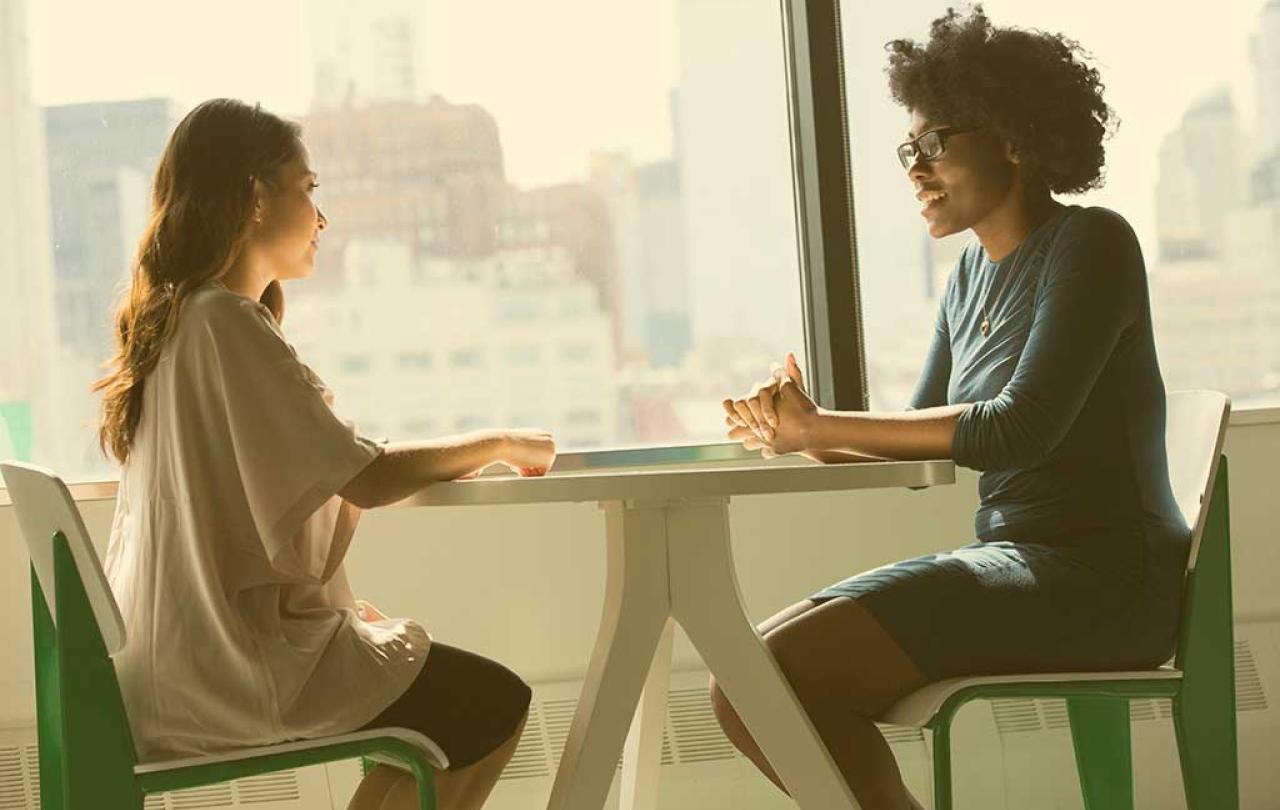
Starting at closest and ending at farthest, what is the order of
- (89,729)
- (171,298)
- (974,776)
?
1. (89,729)
2. (171,298)
3. (974,776)

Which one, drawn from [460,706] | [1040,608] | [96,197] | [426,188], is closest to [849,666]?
[1040,608]

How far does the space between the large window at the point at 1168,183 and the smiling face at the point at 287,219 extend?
140 centimetres

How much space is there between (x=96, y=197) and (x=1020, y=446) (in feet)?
6.35

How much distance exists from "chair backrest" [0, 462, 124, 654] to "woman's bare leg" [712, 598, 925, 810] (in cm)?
81

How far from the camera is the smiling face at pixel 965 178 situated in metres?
2.24

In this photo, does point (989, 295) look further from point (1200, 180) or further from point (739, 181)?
point (1200, 180)

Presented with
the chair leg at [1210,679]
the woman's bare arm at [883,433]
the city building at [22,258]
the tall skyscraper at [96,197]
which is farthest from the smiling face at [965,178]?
the city building at [22,258]

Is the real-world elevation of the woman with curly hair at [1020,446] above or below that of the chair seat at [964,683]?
above

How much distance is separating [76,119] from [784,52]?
4.67ft

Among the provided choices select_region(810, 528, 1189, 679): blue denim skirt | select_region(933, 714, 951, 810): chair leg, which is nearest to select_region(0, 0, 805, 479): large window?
select_region(810, 528, 1189, 679): blue denim skirt

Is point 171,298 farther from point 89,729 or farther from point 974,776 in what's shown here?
point 974,776

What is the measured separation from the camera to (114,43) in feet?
9.78

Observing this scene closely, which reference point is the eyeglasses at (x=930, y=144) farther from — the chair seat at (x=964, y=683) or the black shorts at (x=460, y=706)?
the black shorts at (x=460, y=706)

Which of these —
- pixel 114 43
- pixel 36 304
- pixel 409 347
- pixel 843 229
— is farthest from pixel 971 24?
pixel 36 304
